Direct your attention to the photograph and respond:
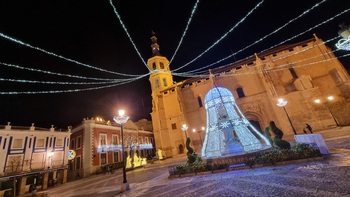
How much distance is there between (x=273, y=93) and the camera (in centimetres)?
2127

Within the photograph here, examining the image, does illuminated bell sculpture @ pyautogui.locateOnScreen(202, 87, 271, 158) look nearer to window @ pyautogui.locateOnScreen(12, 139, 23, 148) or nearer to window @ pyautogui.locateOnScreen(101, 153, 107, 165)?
window @ pyautogui.locateOnScreen(101, 153, 107, 165)

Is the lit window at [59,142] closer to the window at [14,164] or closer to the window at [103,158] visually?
the window at [14,164]

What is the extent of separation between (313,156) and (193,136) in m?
19.6

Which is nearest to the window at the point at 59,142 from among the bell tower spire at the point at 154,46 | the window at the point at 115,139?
the window at the point at 115,139

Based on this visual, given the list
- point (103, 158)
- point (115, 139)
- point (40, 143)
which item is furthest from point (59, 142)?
point (115, 139)

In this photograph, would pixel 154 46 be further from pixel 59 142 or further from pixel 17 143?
pixel 17 143

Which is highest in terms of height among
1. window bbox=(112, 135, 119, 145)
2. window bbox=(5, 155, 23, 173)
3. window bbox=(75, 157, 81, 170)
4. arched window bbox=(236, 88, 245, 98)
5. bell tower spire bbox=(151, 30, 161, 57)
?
bell tower spire bbox=(151, 30, 161, 57)

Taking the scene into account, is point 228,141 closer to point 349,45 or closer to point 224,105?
point 224,105

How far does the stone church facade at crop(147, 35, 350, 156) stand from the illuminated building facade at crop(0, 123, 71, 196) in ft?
49.3

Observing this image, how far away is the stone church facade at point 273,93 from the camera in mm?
19031

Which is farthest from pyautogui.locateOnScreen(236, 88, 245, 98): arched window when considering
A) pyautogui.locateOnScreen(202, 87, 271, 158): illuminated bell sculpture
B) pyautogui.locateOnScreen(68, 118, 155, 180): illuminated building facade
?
pyautogui.locateOnScreen(68, 118, 155, 180): illuminated building facade

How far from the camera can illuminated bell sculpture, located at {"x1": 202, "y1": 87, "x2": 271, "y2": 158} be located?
9.12 metres

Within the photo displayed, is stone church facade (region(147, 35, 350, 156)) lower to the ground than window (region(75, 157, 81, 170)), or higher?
higher

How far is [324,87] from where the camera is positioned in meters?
20.2
